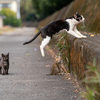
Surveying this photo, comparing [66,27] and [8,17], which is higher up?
[8,17]

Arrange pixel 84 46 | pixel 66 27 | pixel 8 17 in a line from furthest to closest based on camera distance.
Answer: pixel 8 17
pixel 66 27
pixel 84 46

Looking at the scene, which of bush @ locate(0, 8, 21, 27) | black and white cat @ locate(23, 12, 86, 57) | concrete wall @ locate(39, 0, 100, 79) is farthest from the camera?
bush @ locate(0, 8, 21, 27)

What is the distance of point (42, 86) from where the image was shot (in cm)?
500

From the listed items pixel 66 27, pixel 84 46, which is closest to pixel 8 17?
pixel 66 27

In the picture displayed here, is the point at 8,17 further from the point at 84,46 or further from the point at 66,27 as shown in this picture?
the point at 84,46

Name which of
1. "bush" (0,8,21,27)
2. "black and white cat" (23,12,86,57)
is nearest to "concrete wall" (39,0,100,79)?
"black and white cat" (23,12,86,57)

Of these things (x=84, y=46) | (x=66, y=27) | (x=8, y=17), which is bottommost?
(x=84, y=46)

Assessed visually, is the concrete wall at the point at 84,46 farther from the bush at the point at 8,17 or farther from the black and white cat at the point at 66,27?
the bush at the point at 8,17

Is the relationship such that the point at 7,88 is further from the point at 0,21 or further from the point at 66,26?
the point at 0,21

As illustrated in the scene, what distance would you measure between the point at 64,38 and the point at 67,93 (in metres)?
2.43

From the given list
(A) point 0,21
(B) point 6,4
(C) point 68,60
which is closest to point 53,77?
(C) point 68,60

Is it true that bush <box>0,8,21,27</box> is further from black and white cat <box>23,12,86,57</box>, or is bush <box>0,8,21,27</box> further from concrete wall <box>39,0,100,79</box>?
black and white cat <box>23,12,86,57</box>

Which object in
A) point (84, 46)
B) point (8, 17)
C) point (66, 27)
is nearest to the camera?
point (84, 46)

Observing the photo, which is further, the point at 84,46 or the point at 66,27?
the point at 66,27
